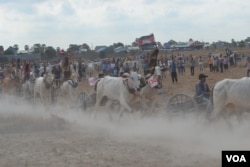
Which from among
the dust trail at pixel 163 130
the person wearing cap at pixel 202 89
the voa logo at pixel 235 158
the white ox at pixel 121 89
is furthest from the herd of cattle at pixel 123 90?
the voa logo at pixel 235 158

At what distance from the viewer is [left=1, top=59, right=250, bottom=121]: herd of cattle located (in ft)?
40.3

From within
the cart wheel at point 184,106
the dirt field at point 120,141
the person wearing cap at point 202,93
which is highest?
the person wearing cap at point 202,93

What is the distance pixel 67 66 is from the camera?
22.3 m

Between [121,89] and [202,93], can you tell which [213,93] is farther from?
[121,89]

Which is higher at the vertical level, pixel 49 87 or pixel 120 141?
pixel 49 87

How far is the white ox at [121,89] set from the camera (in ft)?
51.6

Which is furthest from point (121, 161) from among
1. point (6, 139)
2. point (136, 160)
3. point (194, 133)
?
point (6, 139)

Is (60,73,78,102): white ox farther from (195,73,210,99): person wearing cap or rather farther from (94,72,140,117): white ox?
(195,73,210,99): person wearing cap

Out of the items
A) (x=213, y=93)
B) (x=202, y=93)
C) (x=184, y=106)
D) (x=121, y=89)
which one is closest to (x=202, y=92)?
(x=202, y=93)

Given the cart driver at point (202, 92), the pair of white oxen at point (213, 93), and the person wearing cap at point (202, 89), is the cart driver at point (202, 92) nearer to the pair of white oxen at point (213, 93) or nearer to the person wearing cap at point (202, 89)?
the person wearing cap at point (202, 89)

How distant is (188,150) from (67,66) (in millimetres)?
12079

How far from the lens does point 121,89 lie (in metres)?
16.1

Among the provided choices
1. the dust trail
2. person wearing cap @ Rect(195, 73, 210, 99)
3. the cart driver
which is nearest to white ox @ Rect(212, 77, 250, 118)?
the dust trail

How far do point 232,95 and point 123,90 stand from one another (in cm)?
458
